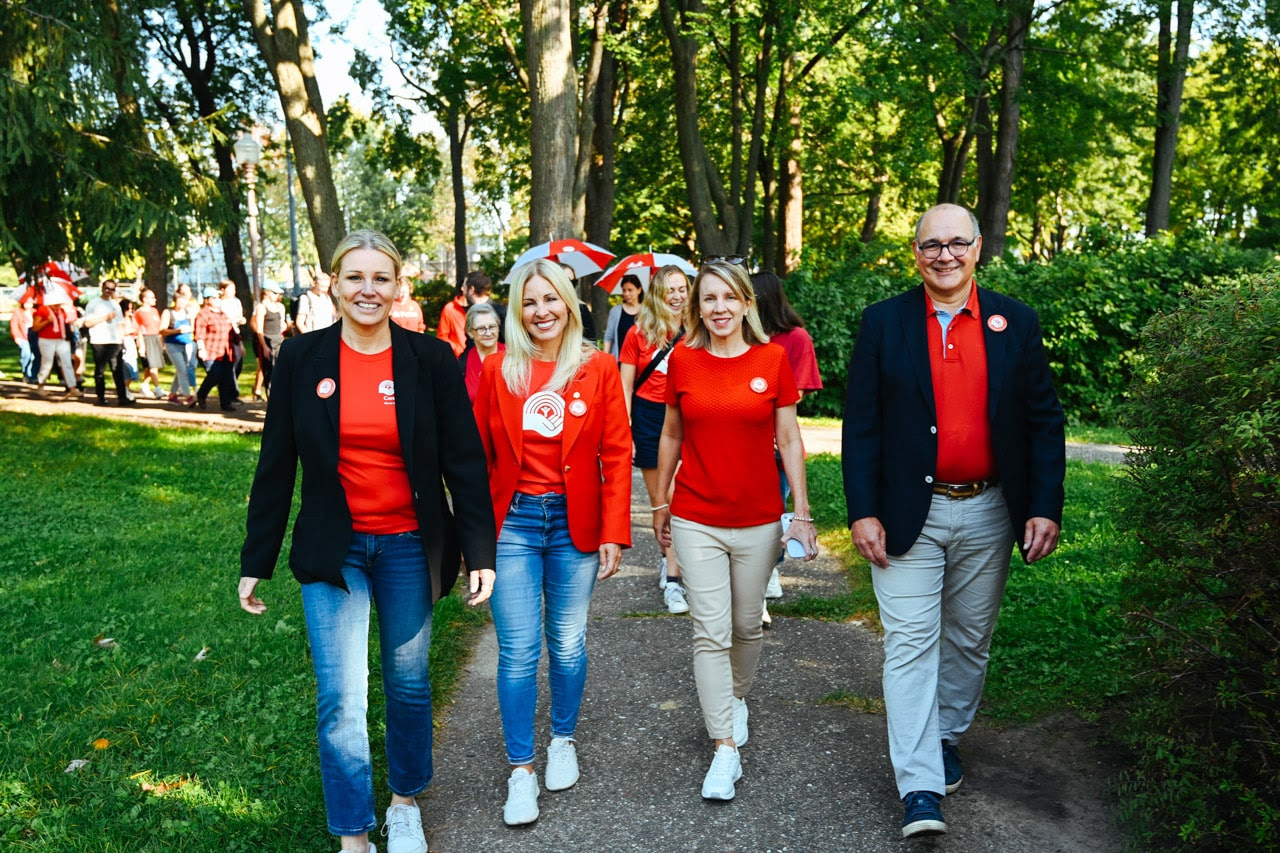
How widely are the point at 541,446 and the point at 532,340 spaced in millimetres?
441

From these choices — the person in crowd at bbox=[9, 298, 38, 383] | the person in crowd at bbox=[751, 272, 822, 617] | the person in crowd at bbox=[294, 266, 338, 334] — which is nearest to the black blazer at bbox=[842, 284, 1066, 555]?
the person in crowd at bbox=[751, 272, 822, 617]

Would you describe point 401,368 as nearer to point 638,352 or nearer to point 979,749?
point 979,749

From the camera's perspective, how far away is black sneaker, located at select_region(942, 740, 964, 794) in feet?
14.4

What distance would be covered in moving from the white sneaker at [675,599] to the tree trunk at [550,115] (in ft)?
19.2

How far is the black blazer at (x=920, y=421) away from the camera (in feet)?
13.4

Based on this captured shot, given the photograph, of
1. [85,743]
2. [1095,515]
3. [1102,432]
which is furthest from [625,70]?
[85,743]

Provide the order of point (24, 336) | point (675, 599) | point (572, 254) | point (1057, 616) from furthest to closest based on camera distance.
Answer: point (24, 336) → point (572, 254) → point (675, 599) → point (1057, 616)

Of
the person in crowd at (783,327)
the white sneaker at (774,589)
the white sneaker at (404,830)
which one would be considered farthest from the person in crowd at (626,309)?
the white sneaker at (404,830)

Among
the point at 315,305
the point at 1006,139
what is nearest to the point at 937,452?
the point at 315,305

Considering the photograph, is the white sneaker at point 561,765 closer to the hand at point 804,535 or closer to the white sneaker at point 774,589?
the hand at point 804,535

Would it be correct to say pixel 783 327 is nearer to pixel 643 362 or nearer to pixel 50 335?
pixel 643 362

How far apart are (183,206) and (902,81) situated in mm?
12893

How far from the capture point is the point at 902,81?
20.8 metres

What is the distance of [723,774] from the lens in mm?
4422
